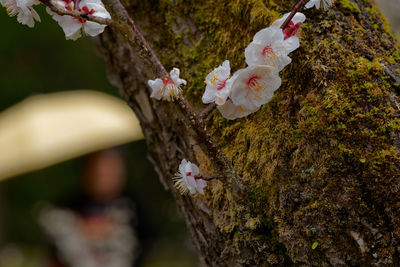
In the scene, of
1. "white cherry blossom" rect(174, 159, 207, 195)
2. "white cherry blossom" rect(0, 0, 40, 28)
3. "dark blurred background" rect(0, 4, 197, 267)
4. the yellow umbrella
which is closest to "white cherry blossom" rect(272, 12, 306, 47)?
"white cherry blossom" rect(174, 159, 207, 195)

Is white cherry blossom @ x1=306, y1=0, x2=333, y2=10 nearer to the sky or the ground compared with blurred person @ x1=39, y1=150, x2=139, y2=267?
nearer to the sky

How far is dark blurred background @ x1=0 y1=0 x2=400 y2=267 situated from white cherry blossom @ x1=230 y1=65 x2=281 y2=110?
10.6 ft

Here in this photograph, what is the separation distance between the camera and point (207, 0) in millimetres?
1016

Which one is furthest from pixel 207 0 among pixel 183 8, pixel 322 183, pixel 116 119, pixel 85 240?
pixel 85 240

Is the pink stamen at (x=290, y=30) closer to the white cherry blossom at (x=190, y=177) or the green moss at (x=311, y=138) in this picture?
the green moss at (x=311, y=138)

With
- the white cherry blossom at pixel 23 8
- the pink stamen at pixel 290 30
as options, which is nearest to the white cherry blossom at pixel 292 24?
the pink stamen at pixel 290 30

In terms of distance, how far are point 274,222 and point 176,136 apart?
1.10ft

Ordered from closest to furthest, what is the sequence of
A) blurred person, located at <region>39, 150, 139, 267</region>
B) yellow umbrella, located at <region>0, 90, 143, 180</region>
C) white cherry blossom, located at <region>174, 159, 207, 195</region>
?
white cherry blossom, located at <region>174, 159, 207, 195</region> → yellow umbrella, located at <region>0, 90, 143, 180</region> → blurred person, located at <region>39, 150, 139, 267</region>

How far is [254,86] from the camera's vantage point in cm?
74

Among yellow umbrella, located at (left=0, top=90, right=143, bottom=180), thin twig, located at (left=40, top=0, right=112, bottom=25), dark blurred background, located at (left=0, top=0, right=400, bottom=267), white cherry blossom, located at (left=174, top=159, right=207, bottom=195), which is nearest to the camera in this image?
thin twig, located at (left=40, top=0, right=112, bottom=25)

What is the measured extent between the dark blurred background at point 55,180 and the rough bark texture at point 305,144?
3001 mm

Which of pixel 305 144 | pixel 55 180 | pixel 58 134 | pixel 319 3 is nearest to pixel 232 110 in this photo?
pixel 305 144

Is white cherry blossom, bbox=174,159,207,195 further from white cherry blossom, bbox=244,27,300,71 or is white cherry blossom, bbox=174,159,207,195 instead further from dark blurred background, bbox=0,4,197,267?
dark blurred background, bbox=0,4,197,267

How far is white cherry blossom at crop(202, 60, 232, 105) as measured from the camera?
0.74 m
